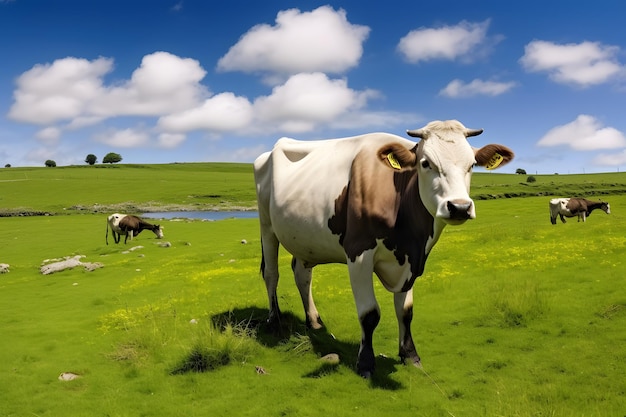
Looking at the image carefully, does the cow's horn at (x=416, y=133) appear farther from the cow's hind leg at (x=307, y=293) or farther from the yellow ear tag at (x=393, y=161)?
the cow's hind leg at (x=307, y=293)

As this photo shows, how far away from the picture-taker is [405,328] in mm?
7309

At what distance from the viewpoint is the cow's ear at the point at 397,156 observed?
6.20 m

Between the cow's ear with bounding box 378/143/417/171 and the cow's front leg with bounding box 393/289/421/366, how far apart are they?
219 centimetres

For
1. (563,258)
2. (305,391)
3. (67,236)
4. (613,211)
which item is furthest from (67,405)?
(613,211)

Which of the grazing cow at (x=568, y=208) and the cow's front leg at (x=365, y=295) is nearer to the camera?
the cow's front leg at (x=365, y=295)

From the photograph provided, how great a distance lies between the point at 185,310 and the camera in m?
11.5

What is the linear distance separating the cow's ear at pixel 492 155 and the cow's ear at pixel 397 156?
33.5 inches

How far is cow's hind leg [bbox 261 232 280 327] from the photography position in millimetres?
9320

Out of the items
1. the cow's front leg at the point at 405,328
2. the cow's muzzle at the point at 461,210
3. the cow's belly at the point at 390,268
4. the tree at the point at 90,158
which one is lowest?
the cow's front leg at the point at 405,328

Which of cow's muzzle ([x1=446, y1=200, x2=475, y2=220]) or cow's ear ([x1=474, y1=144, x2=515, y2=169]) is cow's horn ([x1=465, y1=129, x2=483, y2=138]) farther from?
cow's muzzle ([x1=446, y1=200, x2=475, y2=220])

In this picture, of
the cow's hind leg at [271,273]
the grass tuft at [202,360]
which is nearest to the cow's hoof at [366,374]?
the grass tuft at [202,360]

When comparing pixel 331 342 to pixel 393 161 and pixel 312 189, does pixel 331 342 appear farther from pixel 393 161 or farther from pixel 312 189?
pixel 393 161

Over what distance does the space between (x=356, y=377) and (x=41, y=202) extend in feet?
265

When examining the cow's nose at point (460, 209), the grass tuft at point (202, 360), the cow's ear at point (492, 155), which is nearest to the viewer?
the cow's nose at point (460, 209)
